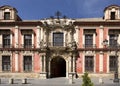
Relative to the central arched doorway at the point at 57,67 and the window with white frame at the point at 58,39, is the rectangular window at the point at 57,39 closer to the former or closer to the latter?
the window with white frame at the point at 58,39

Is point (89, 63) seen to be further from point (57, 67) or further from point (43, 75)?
point (43, 75)

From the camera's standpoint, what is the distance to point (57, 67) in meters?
48.7

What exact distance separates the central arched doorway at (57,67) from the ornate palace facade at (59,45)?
5.11ft

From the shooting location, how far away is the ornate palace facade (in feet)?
146

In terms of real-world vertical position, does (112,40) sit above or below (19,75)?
above

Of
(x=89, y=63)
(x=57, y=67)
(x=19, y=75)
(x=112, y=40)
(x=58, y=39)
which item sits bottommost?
(x=19, y=75)

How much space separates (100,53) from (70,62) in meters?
4.37

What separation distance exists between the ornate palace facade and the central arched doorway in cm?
156

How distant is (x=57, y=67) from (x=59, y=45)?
4.97m

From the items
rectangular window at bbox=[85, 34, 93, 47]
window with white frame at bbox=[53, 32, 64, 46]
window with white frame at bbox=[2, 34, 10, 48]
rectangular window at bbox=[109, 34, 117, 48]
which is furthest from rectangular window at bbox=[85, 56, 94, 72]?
window with white frame at bbox=[2, 34, 10, 48]

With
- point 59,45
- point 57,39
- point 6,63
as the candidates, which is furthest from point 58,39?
point 6,63

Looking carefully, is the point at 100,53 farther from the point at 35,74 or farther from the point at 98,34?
the point at 35,74

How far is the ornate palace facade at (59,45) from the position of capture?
44469 mm

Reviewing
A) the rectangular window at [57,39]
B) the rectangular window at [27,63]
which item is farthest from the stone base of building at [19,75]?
the rectangular window at [57,39]
